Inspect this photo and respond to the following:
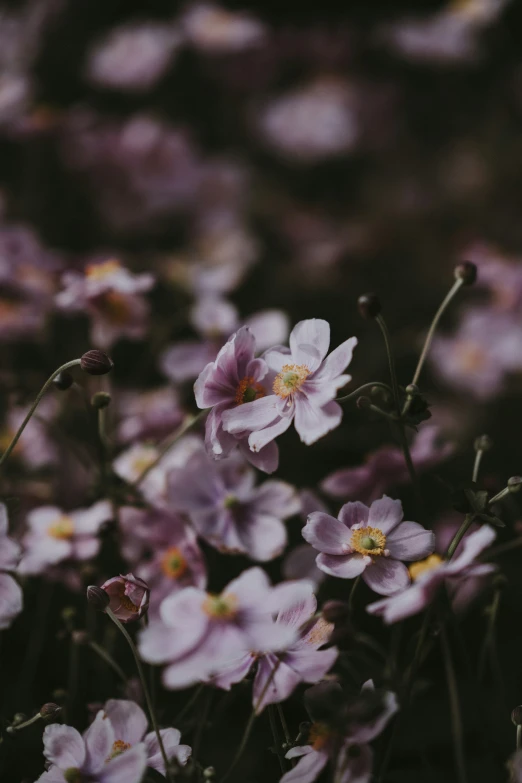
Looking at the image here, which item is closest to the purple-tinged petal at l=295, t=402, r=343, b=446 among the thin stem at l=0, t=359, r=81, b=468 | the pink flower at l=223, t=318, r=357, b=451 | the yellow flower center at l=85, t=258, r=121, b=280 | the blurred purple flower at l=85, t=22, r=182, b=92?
the pink flower at l=223, t=318, r=357, b=451

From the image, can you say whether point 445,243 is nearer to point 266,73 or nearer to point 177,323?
point 266,73

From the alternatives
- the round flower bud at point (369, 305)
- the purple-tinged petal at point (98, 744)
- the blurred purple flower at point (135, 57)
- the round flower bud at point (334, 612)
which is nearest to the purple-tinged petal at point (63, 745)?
the purple-tinged petal at point (98, 744)

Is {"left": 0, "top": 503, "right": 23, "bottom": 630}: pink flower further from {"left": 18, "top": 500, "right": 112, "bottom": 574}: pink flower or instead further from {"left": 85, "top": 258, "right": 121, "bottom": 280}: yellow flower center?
{"left": 85, "top": 258, "right": 121, "bottom": 280}: yellow flower center

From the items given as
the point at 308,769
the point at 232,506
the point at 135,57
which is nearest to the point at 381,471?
the point at 232,506

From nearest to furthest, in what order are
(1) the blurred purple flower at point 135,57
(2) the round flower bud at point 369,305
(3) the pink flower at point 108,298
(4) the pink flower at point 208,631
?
(4) the pink flower at point 208,631 < (2) the round flower bud at point 369,305 < (3) the pink flower at point 108,298 < (1) the blurred purple flower at point 135,57

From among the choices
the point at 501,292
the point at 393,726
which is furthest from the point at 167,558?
the point at 501,292

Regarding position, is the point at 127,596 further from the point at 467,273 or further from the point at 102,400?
the point at 467,273

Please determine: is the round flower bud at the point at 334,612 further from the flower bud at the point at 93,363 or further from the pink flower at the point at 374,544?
the flower bud at the point at 93,363
